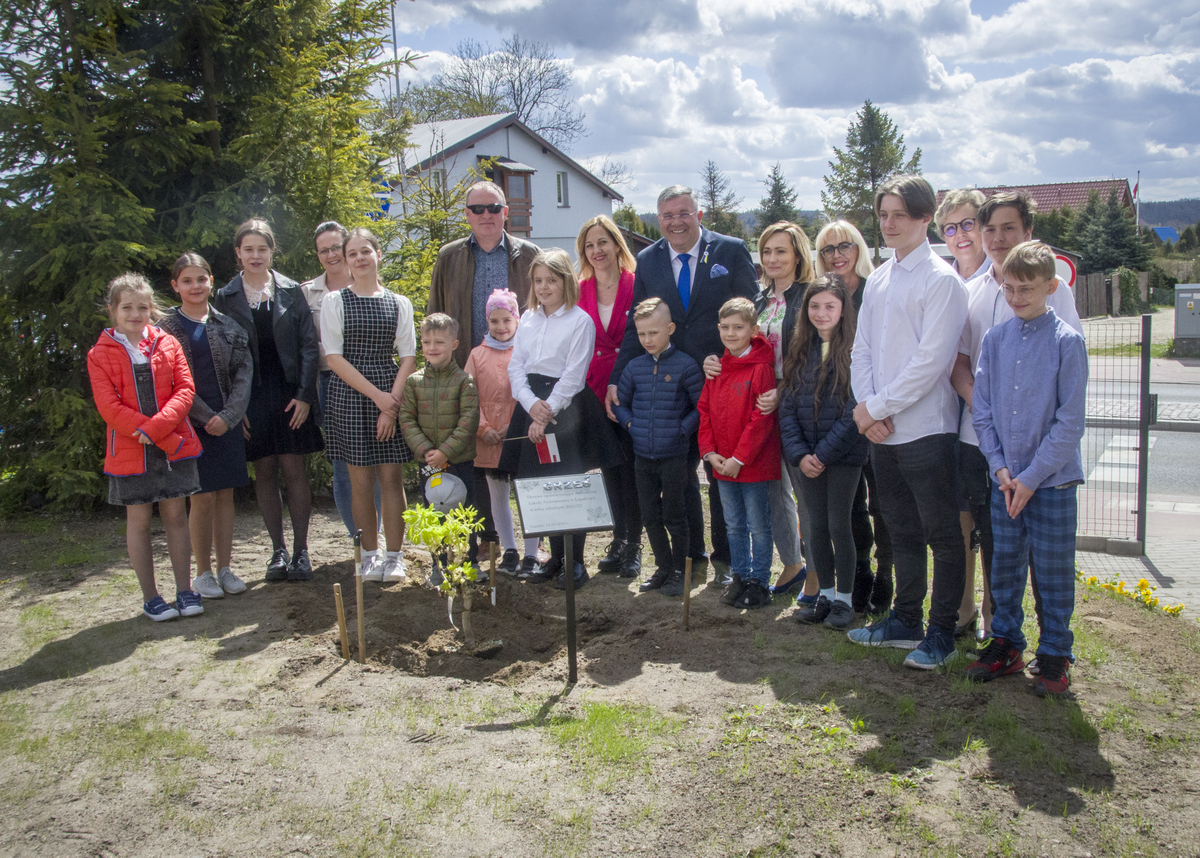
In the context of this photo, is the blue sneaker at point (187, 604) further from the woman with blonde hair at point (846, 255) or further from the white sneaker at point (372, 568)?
the woman with blonde hair at point (846, 255)

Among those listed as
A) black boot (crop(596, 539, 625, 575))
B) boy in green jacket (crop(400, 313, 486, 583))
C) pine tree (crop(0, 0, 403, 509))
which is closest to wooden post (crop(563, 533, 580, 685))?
boy in green jacket (crop(400, 313, 486, 583))

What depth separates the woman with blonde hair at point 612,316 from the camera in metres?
5.97

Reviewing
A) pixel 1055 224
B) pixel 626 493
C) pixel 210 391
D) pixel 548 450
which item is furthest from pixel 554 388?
pixel 1055 224

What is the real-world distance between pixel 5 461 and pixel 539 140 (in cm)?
3334

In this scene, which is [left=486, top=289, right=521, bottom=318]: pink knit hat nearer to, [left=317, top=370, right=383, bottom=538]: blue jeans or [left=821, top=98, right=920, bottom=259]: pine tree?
[left=317, top=370, right=383, bottom=538]: blue jeans

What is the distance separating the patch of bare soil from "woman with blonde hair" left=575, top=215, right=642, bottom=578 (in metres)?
0.84

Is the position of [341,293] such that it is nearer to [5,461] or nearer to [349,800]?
[349,800]

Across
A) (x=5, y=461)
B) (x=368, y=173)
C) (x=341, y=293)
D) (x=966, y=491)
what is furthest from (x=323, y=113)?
(x=966, y=491)

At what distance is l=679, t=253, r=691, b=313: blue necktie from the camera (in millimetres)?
5836

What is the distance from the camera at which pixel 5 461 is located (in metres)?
8.13

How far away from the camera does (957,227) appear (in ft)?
15.9

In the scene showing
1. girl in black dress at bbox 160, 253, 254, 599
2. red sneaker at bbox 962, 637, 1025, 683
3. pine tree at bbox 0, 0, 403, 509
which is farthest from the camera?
pine tree at bbox 0, 0, 403, 509

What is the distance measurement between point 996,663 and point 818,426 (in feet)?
4.98

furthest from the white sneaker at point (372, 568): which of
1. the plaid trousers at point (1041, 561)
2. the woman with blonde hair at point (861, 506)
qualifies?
the plaid trousers at point (1041, 561)
